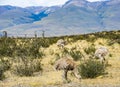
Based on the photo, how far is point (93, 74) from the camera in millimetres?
21906

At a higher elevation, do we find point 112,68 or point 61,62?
point 61,62

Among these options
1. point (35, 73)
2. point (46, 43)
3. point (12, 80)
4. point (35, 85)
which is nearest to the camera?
point (35, 85)

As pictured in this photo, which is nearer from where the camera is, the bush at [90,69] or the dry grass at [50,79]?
the dry grass at [50,79]

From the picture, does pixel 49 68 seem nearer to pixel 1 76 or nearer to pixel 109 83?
pixel 1 76

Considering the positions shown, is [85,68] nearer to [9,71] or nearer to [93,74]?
Answer: [93,74]

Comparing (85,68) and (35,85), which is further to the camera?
(85,68)

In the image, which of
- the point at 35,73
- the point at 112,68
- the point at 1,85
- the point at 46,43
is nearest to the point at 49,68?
the point at 35,73

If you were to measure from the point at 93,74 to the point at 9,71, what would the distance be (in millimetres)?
Result: 6130

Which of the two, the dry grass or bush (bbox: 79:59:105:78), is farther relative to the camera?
bush (bbox: 79:59:105:78)

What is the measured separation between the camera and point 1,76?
2247 cm

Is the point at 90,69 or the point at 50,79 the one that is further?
the point at 90,69

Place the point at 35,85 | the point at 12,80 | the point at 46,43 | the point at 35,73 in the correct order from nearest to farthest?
the point at 35,85 → the point at 12,80 → the point at 35,73 → the point at 46,43

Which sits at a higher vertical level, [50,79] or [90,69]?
[90,69]

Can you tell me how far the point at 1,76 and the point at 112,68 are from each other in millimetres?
7131
